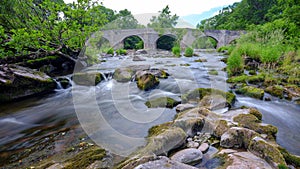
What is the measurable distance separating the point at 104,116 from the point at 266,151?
3.62m

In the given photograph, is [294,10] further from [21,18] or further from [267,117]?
[21,18]

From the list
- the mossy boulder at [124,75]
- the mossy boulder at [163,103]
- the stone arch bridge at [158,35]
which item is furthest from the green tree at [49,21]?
the stone arch bridge at [158,35]

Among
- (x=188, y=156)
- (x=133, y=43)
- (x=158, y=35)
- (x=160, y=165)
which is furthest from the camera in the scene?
(x=133, y=43)

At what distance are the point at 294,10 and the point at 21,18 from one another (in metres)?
19.6

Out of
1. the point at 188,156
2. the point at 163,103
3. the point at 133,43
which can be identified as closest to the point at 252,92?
the point at 163,103

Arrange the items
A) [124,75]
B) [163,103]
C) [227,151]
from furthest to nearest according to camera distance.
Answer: [124,75]
[163,103]
[227,151]

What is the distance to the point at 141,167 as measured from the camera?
71.2 inches

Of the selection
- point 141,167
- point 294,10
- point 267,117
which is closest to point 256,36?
point 294,10

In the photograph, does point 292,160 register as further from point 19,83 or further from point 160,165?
point 19,83

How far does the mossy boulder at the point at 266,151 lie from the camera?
7.23 feet

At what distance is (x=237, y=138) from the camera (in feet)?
8.96

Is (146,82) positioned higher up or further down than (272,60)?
further down

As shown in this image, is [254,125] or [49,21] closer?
[254,125]

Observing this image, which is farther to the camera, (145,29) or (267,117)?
(145,29)
